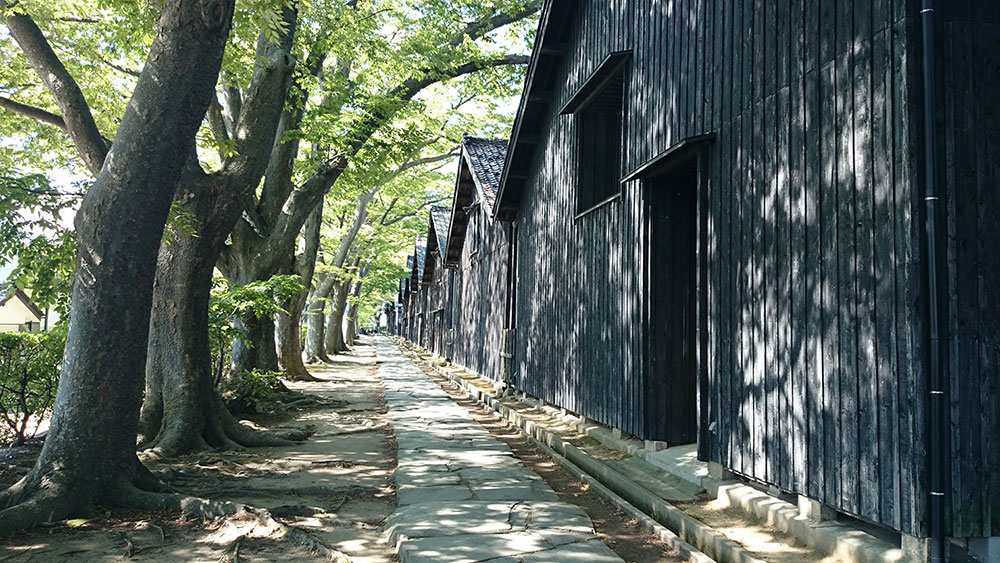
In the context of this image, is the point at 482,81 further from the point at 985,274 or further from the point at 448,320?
the point at 985,274

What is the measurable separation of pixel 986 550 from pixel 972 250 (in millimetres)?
1687

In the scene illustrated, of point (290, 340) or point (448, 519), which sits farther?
point (290, 340)

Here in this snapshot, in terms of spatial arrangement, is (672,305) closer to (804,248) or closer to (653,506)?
(653,506)

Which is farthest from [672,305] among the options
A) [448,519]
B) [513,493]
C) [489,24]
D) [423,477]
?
[489,24]

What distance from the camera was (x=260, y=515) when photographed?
17.9 ft

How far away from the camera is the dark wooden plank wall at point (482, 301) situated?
57.0 feet

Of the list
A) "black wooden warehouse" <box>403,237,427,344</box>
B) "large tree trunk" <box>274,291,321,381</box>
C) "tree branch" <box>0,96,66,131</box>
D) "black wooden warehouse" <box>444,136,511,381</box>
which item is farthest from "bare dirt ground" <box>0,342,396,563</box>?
"black wooden warehouse" <box>403,237,427,344</box>

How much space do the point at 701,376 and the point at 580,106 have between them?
5360 mm

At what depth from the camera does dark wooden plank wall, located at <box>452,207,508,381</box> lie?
683 inches

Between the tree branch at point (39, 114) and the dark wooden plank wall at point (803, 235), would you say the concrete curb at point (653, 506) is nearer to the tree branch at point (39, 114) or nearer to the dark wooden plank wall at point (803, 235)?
the dark wooden plank wall at point (803, 235)

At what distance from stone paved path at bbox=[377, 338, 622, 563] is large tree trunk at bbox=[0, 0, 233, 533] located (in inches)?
83.0

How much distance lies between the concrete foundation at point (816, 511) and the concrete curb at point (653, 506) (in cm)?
59

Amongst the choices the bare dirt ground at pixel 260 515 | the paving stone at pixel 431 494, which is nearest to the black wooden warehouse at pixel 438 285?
the bare dirt ground at pixel 260 515

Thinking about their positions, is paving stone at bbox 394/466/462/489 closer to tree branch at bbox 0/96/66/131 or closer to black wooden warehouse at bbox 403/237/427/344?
tree branch at bbox 0/96/66/131
